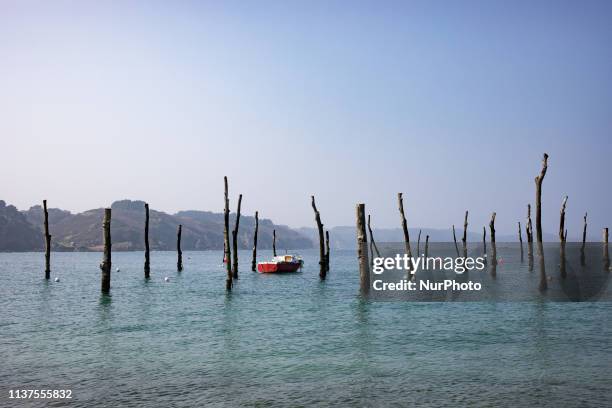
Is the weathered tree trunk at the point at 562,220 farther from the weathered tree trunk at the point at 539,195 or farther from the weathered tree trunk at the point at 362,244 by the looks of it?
the weathered tree trunk at the point at 362,244

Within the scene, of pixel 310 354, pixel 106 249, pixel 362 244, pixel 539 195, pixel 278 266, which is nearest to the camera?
pixel 310 354

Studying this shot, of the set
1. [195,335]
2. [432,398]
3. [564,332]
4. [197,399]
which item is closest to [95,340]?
[195,335]

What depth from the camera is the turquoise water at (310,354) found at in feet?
39.1

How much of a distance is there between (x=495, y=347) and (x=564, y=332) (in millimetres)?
4863

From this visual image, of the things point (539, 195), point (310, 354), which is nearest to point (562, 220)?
point (539, 195)

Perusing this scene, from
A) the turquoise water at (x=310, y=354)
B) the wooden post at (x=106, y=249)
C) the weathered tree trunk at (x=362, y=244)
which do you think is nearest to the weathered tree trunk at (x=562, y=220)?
the turquoise water at (x=310, y=354)

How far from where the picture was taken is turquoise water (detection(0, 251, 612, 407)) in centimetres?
1192

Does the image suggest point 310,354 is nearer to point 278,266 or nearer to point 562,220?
point 562,220

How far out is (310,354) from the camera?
16.2 meters

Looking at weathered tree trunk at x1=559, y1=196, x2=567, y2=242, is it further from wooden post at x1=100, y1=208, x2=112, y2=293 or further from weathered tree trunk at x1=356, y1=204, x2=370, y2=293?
wooden post at x1=100, y1=208, x2=112, y2=293

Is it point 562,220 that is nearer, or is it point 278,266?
point 562,220

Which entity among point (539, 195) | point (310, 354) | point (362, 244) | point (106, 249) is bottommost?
point (310, 354)

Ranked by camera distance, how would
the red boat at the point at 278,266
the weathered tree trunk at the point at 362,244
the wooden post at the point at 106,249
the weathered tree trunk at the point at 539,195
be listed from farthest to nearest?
the red boat at the point at 278,266
the wooden post at the point at 106,249
the weathered tree trunk at the point at 362,244
the weathered tree trunk at the point at 539,195

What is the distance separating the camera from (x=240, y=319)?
24.1 m
